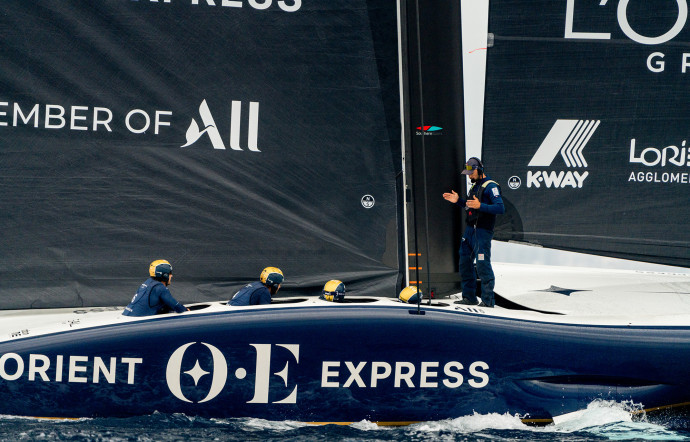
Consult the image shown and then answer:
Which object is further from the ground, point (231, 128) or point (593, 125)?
point (593, 125)

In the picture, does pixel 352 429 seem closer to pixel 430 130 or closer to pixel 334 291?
pixel 334 291

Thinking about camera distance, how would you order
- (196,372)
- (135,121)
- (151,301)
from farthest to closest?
(135,121)
(151,301)
(196,372)

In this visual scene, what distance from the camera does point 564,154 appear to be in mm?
5777

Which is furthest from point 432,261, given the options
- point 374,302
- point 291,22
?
point 291,22

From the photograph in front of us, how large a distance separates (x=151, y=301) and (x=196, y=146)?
0.95m

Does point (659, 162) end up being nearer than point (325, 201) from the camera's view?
No

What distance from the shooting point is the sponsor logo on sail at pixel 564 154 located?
5754 millimetres

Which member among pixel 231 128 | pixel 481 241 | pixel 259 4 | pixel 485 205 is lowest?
pixel 481 241

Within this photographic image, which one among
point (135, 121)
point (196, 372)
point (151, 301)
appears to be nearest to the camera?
point (196, 372)

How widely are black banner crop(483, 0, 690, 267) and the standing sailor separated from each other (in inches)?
20.4

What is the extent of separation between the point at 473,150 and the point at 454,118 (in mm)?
589

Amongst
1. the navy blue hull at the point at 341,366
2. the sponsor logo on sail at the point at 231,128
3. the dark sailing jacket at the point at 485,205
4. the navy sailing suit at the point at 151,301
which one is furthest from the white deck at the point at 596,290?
the navy sailing suit at the point at 151,301

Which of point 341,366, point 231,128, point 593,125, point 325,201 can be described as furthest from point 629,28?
point 341,366

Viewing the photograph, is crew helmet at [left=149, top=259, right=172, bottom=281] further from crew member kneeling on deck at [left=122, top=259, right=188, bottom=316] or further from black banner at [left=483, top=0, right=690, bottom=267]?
black banner at [left=483, top=0, right=690, bottom=267]
